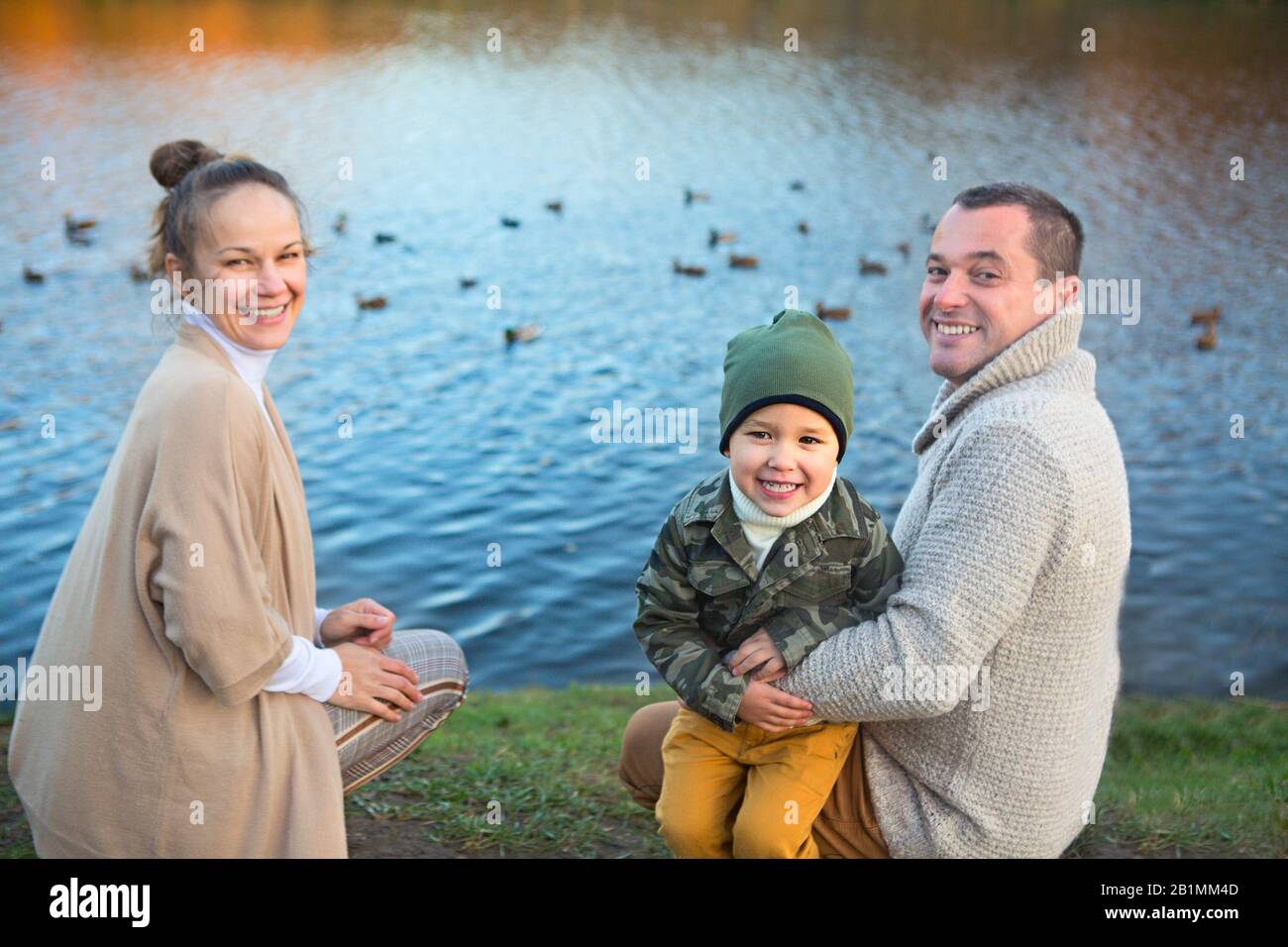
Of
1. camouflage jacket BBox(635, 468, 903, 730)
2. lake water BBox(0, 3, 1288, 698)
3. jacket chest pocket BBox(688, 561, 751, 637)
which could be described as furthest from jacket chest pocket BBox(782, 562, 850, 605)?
lake water BBox(0, 3, 1288, 698)

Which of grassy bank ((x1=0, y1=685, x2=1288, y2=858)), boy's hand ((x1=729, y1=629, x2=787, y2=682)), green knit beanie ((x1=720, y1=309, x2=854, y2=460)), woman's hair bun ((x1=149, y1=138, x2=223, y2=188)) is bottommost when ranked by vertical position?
grassy bank ((x1=0, y1=685, x2=1288, y2=858))

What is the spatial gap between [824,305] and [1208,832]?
449 inches

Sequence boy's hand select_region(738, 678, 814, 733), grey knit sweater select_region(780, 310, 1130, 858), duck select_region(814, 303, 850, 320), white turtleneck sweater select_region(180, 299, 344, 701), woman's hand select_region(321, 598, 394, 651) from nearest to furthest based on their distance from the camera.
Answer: grey knit sweater select_region(780, 310, 1130, 858) < boy's hand select_region(738, 678, 814, 733) < white turtleneck sweater select_region(180, 299, 344, 701) < woman's hand select_region(321, 598, 394, 651) < duck select_region(814, 303, 850, 320)

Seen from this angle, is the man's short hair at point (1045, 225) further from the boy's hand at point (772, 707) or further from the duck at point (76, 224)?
the duck at point (76, 224)

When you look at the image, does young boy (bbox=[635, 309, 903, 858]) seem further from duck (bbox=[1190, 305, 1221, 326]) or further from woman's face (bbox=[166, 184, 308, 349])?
duck (bbox=[1190, 305, 1221, 326])

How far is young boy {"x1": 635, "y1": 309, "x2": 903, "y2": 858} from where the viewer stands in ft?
9.55

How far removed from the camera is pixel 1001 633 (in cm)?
276

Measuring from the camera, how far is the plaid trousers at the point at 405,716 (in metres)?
3.42

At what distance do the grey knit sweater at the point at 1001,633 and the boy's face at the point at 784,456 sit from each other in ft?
0.87

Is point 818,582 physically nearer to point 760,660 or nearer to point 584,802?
point 760,660

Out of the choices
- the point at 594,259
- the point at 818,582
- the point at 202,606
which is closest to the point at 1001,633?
the point at 818,582

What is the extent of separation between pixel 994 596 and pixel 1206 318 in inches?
502

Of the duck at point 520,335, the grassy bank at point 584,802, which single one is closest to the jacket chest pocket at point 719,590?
the grassy bank at point 584,802

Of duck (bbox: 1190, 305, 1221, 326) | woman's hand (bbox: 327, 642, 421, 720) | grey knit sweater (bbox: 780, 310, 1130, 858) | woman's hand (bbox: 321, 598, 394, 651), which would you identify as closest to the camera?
grey knit sweater (bbox: 780, 310, 1130, 858)
